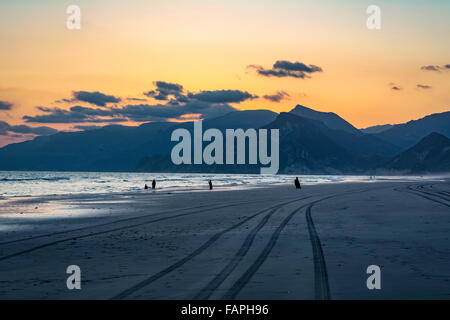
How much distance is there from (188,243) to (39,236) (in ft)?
20.1

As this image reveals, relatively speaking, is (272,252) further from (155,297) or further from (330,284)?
(155,297)

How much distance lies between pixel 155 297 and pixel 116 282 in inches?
68.2

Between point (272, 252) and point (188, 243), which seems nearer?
point (272, 252)

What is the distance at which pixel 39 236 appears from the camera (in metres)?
18.2

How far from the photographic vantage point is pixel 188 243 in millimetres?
15938

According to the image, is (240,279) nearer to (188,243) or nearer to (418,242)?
(188,243)

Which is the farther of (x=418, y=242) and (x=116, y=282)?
(x=418, y=242)

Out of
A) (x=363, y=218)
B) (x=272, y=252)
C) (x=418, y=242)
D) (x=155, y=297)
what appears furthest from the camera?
(x=363, y=218)

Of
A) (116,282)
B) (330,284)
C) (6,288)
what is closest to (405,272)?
(330,284)
